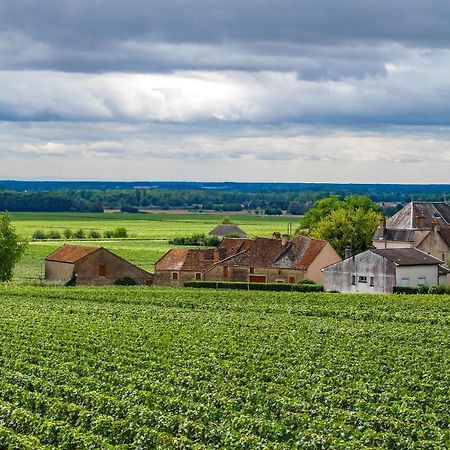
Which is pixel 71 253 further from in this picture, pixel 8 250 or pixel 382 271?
pixel 382 271

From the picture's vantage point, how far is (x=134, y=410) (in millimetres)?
25859

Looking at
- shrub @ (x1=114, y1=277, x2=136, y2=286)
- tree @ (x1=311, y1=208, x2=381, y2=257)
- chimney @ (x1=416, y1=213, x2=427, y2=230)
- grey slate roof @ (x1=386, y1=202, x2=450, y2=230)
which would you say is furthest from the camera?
tree @ (x1=311, y1=208, x2=381, y2=257)

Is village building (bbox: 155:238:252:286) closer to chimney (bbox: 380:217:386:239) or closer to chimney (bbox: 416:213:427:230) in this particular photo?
chimney (bbox: 380:217:386:239)

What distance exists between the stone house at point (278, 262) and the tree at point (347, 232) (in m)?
14.1

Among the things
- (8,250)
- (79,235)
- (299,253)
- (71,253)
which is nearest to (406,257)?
(299,253)

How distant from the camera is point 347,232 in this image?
94.2 meters

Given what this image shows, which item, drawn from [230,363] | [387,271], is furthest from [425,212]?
[230,363]

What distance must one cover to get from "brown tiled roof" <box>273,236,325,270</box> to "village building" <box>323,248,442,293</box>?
11.0 ft

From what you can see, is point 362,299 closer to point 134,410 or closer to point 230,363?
point 230,363

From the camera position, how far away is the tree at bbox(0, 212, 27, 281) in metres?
84.3

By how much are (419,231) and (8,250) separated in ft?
111

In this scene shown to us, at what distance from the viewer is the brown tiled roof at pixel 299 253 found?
77750 millimetres

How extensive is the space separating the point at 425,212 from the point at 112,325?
4954cm

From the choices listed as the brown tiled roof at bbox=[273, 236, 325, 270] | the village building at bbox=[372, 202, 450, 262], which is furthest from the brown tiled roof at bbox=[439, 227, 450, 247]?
the brown tiled roof at bbox=[273, 236, 325, 270]
